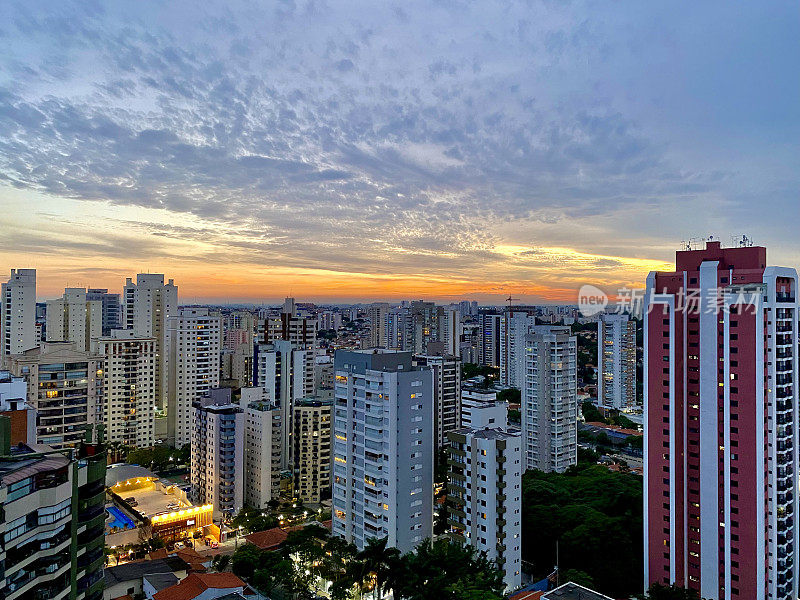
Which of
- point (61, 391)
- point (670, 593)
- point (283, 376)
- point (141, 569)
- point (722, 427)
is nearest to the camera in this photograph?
point (670, 593)

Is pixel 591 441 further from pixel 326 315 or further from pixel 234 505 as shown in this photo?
pixel 326 315

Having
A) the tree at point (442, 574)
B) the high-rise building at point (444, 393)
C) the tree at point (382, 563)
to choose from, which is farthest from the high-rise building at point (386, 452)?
the high-rise building at point (444, 393)

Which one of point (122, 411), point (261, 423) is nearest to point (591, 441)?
point (261, 423)

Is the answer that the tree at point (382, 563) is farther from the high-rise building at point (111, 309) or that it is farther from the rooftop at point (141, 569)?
the high-rise building at point (111, 309)

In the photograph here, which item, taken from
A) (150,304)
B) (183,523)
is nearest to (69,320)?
(150,304)

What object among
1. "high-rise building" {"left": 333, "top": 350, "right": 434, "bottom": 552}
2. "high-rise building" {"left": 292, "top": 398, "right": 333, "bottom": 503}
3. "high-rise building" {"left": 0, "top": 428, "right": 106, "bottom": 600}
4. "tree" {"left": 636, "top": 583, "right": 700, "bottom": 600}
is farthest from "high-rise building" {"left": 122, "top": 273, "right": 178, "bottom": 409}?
"tree" {"left": 636, "top": 583, "right": 700, "bottom": 600}

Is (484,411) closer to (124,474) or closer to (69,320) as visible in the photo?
(124,474)

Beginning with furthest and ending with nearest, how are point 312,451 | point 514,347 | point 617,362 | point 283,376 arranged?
point 514,347 → point 617,362 → point 283,376 → point 312,451
